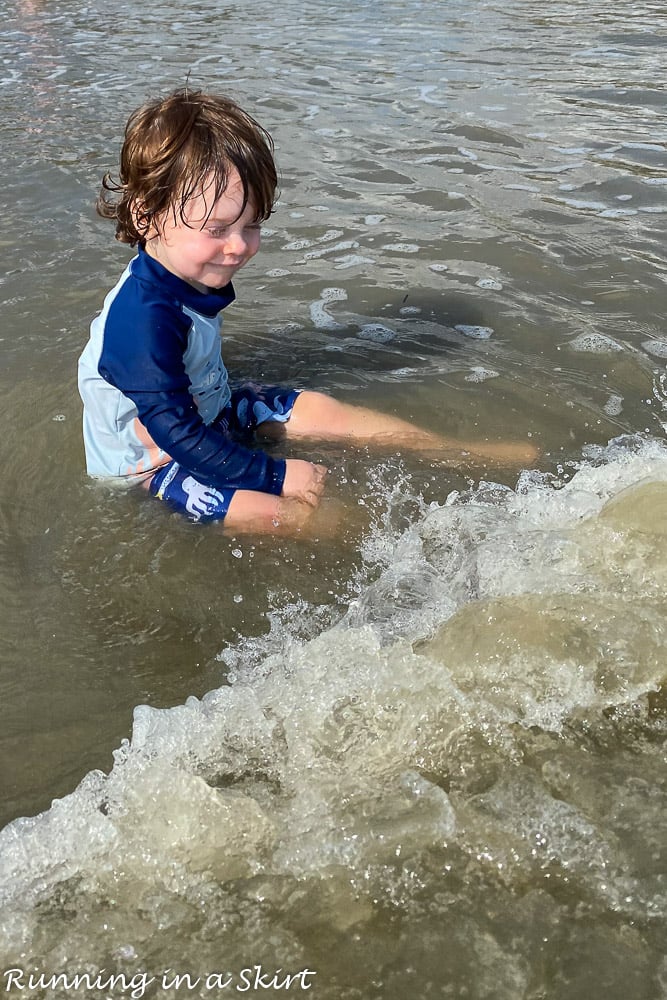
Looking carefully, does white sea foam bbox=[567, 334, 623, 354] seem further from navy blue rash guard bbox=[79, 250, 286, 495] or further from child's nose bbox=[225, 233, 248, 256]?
child's nose bbox=[225, 233, 248, 256]

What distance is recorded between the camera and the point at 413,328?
4.51m

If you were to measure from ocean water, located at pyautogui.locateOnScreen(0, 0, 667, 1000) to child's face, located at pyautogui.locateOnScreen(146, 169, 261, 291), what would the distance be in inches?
33.5

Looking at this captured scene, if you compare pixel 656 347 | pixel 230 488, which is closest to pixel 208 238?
pixel 230 488

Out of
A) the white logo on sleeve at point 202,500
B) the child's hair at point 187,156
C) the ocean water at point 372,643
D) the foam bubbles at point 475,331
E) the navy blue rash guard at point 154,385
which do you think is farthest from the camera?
the foam bubbles at point 475,331

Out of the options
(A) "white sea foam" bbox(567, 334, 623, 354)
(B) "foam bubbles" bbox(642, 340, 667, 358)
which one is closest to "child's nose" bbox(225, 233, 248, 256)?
(A) "white sea foam" bbox(567, 334, 623, 354)

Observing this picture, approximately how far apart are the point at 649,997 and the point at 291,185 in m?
5.44

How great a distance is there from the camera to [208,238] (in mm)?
3037

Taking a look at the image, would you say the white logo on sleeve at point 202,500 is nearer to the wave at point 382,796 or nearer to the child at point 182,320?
the child at point 182,320

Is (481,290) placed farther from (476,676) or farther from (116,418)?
(476,676)

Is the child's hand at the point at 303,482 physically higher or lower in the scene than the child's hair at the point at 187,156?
lower

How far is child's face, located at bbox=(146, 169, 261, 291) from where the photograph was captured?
300 centimetres

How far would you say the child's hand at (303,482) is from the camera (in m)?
3.27

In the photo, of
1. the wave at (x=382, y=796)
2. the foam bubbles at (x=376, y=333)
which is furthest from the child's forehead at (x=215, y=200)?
the foam bubbles at (x=376, y=333)

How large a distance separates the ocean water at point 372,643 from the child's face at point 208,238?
0.85 metres
